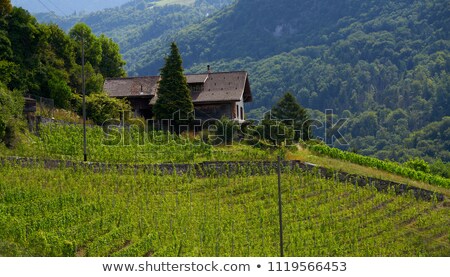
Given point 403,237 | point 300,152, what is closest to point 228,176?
point 300,152

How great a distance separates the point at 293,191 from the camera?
3434 cm

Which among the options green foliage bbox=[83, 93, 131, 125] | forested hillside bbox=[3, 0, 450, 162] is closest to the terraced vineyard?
green foliage bbox=[83, 93, 131, 125]

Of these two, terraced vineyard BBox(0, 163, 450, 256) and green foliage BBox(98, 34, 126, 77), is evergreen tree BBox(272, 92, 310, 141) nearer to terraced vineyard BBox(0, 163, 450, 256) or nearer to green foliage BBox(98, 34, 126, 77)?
terraced vineyard BBox(0, 163, 450, 256)

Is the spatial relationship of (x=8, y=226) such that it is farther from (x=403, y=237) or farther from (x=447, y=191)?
(x=447, y=191)

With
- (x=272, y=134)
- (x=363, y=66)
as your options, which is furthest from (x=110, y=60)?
(x=363, y=66)

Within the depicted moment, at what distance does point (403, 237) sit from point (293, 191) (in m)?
5.99

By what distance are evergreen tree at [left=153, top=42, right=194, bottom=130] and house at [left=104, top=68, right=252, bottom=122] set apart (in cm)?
332

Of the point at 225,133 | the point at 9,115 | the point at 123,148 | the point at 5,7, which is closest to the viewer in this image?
the point at 9,115

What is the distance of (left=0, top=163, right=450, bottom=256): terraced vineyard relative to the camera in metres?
27.0

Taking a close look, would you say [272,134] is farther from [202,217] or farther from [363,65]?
[363,65]

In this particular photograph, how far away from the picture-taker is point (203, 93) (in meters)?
51.6

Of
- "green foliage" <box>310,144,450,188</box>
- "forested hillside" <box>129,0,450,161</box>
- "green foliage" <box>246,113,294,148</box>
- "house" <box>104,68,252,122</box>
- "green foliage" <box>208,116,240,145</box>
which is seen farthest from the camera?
"forested hillside" <box>129,0,450,161</box>

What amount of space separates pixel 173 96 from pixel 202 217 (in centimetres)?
1732

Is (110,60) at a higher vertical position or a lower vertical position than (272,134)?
higher
